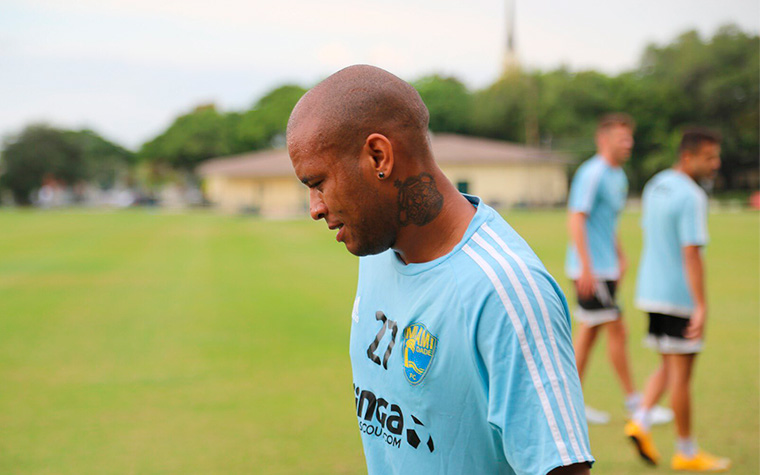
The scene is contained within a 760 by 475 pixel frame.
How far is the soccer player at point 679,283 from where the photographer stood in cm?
506

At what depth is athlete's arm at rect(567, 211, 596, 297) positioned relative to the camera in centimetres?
614

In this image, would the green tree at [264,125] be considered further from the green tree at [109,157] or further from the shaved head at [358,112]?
the shaved head at [358,112]

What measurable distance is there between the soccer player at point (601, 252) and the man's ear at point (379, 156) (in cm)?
469

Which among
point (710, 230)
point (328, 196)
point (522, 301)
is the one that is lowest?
point (710, 230)

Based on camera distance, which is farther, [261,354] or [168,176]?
[168,176]

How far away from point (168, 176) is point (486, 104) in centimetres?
4930

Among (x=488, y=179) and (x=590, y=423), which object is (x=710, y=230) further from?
(x=488, y=179)

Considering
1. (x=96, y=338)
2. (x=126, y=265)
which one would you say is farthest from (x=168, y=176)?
(x=96, y=338)

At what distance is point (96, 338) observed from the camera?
9.59 meters

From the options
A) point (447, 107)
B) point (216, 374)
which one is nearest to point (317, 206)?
point (216, 374)

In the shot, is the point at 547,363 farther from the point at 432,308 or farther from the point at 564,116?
the point at 564,116

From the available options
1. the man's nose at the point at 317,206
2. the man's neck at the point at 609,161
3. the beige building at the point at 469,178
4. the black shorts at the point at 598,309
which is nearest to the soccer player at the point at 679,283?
the black shorts at the point at 598,309

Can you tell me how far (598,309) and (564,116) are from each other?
65411 mm

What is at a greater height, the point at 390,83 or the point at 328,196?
the point at 390,83
